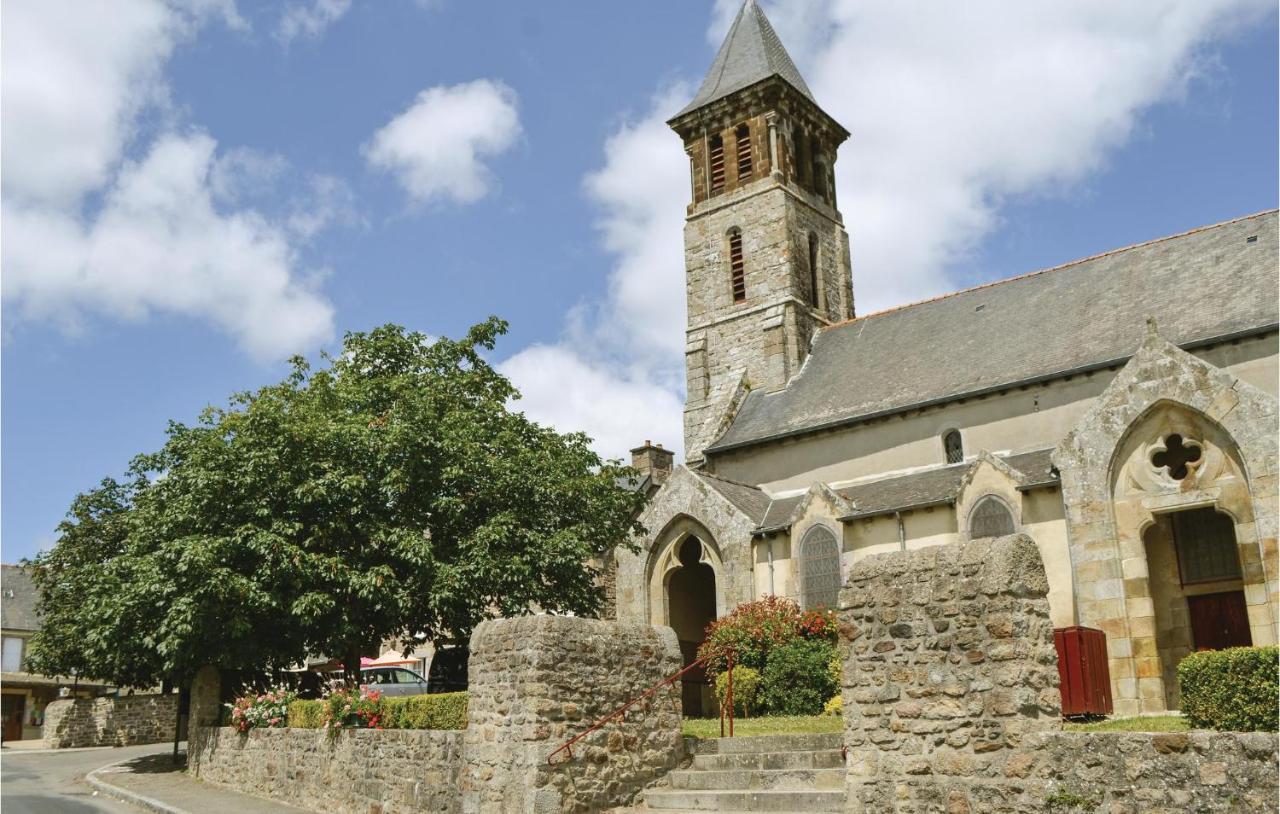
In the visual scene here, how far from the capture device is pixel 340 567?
1700 cm

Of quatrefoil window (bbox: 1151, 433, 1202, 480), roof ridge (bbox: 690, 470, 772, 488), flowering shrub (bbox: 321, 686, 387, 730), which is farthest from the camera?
roof ridge (bbox: 690, 470, 772, 488)

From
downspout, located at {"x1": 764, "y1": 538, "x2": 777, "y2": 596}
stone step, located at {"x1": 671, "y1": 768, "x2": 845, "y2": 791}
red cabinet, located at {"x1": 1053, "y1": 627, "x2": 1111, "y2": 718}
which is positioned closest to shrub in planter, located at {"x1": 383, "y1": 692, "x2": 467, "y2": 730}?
stone step, located at {"x1": 671, "y1": 768, "x2": 845, "y2": 791}

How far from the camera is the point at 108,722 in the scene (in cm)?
3102

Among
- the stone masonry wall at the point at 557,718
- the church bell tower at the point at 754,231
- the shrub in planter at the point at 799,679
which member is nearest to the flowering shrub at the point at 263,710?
the stone masonry wall at the point at 557,718

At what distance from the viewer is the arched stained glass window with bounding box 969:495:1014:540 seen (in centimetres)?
1981

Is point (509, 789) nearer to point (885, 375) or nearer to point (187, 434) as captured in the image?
point (187, 434)

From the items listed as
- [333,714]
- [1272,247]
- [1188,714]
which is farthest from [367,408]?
[1272,247]

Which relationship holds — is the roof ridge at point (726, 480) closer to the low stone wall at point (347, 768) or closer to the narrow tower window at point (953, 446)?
the narrow tower window at point (953, 446)

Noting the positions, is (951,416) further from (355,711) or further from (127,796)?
(127,796)

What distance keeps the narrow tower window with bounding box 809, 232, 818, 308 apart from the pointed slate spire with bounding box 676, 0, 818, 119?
5239 mm

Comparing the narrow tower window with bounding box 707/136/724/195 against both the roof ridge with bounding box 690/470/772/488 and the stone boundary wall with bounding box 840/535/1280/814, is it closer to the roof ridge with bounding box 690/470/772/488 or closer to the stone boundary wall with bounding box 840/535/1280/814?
the roof ridge with bounding box 690/470/772/488

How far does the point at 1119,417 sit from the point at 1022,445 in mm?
4236

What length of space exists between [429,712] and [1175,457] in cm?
1289

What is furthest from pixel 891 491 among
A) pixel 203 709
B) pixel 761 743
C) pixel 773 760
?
pixel 203 709
